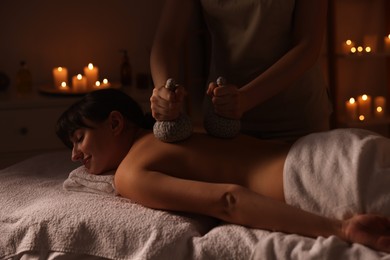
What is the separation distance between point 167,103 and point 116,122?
0.28 meters

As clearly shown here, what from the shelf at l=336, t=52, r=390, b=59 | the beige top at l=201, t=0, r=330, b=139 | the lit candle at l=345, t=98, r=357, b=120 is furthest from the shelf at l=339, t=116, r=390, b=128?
the beige top at l=201, t=0, r=330, b=139

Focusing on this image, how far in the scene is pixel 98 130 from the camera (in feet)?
5.79

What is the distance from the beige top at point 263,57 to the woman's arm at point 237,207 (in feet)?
1.69

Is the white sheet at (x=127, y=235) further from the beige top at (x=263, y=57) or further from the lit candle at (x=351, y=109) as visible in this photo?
the lit candle at (x=351, y=109)

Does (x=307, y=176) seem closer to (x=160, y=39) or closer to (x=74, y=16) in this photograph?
(x=160, y=39)

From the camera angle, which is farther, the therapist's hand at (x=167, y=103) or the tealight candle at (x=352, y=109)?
the tealight candle at (x=352, y=109)

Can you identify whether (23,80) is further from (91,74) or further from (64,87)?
(91,74)

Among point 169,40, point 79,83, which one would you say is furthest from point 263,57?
point 79,83

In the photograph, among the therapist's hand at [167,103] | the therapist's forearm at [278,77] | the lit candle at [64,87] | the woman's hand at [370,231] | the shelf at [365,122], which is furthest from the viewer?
the shelf at [365,122]

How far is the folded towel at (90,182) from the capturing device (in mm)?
1696

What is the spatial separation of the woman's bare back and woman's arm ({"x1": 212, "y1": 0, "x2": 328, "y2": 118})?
113 millimetres

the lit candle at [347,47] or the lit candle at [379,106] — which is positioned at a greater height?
the lit candle at [347,47]

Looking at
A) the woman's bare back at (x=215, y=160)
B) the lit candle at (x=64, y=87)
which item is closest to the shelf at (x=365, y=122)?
the lit candle at (x=64, y=87)

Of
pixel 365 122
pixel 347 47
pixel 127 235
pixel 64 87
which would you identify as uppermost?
pixel 347 47
